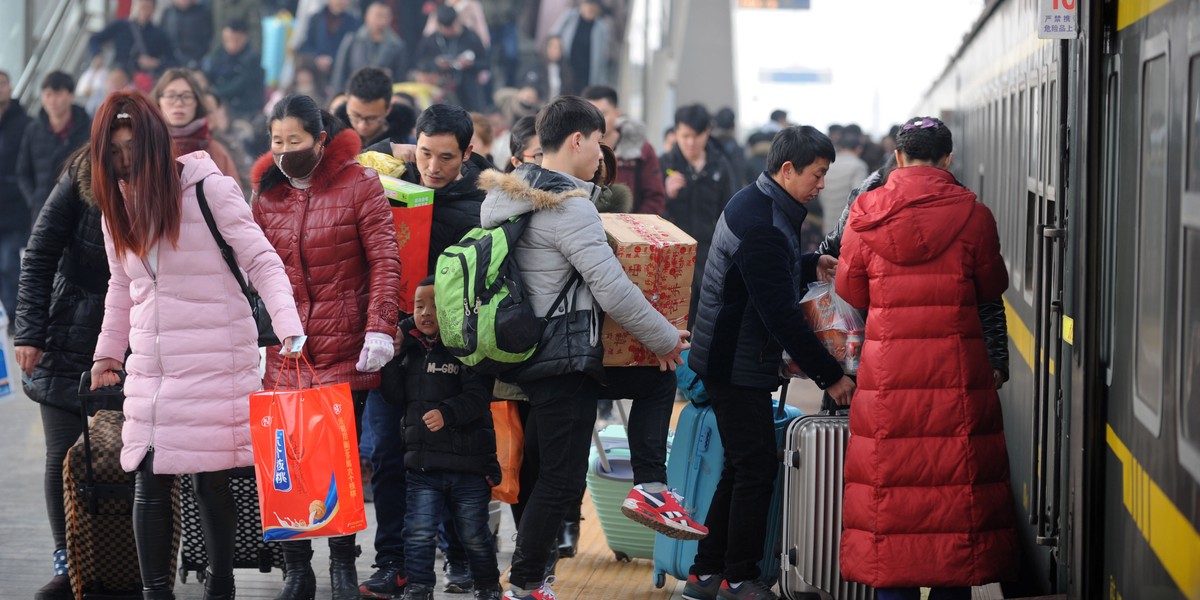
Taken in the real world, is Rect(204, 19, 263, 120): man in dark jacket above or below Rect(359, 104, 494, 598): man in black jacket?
above

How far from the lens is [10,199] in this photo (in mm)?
13383

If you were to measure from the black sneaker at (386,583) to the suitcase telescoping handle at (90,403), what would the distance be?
1.03 meters

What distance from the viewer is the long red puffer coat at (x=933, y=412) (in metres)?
4.59

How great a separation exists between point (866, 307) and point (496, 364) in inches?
47.9

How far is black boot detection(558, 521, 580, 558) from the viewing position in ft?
20.8

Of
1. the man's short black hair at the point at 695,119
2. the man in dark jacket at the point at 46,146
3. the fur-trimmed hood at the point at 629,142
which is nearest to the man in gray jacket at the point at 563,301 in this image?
the fur-trimmed hood at the point at 629,142

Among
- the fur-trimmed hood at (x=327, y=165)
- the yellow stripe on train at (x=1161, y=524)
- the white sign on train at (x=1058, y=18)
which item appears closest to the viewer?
the yellow stripe on train at (x=1161, y=524)

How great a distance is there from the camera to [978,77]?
1127 cm

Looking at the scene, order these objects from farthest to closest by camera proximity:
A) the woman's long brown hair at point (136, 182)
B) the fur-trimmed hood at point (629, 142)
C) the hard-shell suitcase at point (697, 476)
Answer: the fur-trimmed hood at point (629, 142) → the hard-shell suitcase at point (697, 476) → the woman's long brown hair at point (136, 182)

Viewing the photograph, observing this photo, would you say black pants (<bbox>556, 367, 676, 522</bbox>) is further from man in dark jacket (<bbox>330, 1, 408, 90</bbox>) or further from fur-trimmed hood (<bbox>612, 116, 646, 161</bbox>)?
man in dark jacket (<bbox>330, 1, 408, 90</bbox>)

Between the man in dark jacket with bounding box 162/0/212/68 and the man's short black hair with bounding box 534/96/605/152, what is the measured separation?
13.8 meters

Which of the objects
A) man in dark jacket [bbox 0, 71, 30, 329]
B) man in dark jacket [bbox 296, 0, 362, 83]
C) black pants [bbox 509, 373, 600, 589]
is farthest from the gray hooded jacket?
man in dark jacket [bbox 296, 0, 362, 83]

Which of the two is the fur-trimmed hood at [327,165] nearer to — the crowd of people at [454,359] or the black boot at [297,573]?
the crowd of people at [454,359]

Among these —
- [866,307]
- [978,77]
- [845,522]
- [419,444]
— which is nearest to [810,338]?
[866,307]
